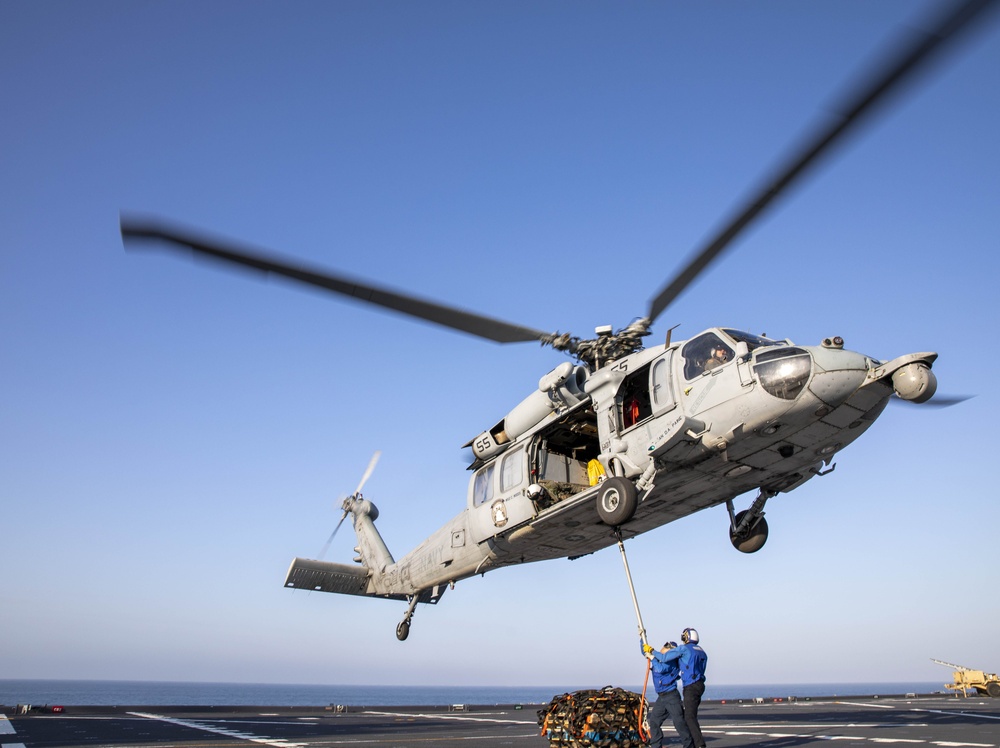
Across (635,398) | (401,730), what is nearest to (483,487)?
(635,398)

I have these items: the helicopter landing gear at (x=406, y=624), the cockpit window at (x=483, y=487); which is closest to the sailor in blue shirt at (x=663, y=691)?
the cockpit window at (x=483, y=487)

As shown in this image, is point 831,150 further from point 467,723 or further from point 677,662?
point 467,723

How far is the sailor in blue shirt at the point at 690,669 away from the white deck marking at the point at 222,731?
691 centimetres

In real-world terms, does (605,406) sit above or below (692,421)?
above

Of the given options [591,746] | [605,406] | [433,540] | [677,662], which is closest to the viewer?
[591,746]

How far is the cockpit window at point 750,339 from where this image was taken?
12.3 meters

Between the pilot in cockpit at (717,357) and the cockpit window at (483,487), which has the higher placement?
the pilot in cockpit at (717,357)

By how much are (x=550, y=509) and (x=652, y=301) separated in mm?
4615

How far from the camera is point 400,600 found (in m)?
20.2

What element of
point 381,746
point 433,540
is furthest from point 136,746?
point 433,540

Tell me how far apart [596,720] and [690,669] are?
9.97 feet

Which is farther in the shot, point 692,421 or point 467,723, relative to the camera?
point 467,723

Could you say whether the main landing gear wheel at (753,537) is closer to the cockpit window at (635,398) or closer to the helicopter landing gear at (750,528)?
the helicopter landing gear at (750,528)

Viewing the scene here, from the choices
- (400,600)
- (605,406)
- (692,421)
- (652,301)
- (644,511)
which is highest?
(652,301)
